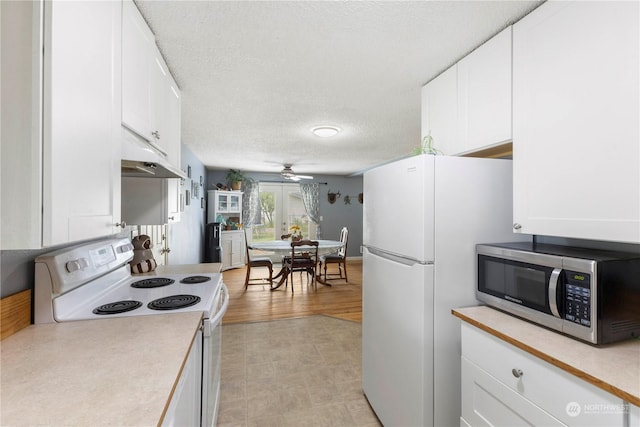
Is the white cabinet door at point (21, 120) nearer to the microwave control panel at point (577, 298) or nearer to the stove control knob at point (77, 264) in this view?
the stove control knob at point (77, 264)

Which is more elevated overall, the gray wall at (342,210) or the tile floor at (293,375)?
the gray wall at (342,210)

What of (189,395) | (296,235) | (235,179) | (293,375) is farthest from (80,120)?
(235,179)

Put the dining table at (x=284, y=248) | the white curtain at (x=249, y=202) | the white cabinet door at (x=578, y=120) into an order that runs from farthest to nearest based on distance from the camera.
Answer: the white curtain at (x=249, y=202)
the dining table at (x=284, y=248)
the white cabinet door at (x=578, y=120)

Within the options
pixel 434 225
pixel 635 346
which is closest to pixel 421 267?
pixel 434 225

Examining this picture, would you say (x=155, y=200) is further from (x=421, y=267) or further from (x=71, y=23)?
(x=421, y=267)

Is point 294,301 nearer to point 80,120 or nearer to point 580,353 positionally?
point 580,353

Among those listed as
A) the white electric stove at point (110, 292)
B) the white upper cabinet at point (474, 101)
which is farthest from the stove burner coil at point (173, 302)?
the white upper cabinet at point (474, 101)

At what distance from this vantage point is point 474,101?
5.30ft

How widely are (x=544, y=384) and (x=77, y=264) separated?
1.86 meters

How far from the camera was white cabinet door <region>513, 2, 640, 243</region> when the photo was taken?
3.22ft

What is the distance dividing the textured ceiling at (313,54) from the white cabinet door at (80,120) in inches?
20.1

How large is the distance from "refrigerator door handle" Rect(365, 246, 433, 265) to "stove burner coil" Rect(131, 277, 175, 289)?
128 centimetres

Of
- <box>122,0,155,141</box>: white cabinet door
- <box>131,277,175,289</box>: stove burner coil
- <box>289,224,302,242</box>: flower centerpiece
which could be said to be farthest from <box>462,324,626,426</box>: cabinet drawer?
<box>289,224,302,242</box>: flower centerpiece

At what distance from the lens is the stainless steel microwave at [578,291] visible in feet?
3.32
